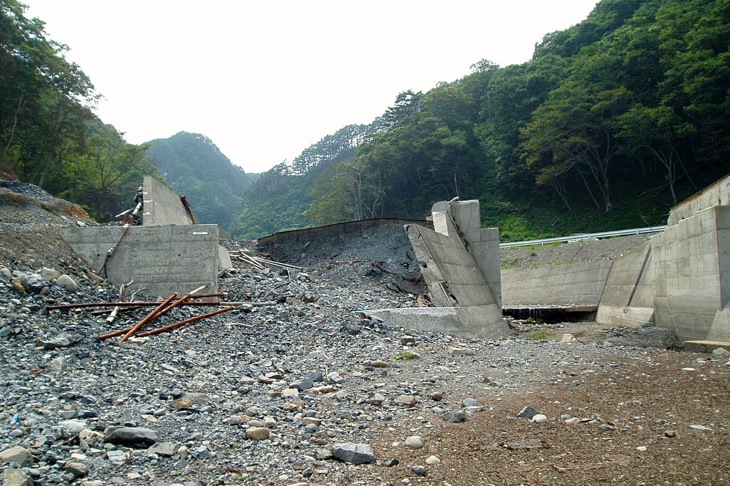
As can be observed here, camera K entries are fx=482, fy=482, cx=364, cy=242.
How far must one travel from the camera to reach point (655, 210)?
27.9m

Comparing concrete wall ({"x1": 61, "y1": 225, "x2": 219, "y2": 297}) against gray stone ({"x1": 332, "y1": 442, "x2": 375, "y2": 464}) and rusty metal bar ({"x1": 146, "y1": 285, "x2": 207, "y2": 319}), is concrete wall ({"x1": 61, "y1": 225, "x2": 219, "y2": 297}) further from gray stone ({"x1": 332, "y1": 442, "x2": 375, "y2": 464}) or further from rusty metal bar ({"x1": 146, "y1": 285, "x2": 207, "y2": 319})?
gray stone ({"x1": 332, "y1": 442, "x2": 375, "y2": 464})

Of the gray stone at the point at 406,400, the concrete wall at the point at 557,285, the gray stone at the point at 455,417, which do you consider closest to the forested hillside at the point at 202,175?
the concrete wall at the point at 557,285

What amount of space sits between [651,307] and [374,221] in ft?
29.1

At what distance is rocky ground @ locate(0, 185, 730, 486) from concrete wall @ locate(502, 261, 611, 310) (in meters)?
10.6

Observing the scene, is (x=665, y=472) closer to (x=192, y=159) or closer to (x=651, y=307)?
(x=651, y=307)

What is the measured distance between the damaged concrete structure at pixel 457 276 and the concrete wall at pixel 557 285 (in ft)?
19.6

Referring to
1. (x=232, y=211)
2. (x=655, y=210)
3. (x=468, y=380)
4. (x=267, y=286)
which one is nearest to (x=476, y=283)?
(x=267, y=286)

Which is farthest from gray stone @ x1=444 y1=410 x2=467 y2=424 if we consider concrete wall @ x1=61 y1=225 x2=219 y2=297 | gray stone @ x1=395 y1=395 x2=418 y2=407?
concrete wall @ x1=61 y1=225 x2=219 y2=297

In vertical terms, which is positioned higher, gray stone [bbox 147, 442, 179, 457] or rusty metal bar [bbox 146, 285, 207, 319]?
rusty metal bar [bbox 146, 285, 207, 319]

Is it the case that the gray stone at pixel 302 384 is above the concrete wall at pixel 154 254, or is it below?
below

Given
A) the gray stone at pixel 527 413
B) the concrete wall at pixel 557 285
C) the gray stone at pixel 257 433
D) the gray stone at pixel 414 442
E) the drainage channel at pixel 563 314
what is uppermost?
the gray stone at pixel 257 433

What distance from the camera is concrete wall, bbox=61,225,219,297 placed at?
9.80 metres

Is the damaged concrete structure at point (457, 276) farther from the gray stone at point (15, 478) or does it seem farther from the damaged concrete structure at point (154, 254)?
the gray stone at point (15, 478)

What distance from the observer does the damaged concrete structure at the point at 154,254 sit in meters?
→ 9.80
